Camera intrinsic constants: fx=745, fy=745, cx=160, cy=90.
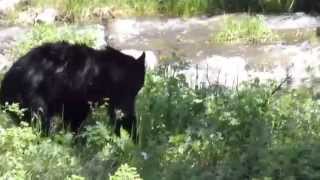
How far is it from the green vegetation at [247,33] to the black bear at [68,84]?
537 centimetres

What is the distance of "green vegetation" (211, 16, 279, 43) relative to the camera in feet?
37.6

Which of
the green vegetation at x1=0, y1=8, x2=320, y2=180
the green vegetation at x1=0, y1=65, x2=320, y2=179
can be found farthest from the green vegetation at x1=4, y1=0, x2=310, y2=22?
the green vegetation at x1=0, y1=65, x2=320, y2=179

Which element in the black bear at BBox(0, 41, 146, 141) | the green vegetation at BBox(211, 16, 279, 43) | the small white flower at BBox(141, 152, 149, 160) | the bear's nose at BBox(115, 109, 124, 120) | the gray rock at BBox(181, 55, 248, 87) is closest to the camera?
the small white flower at BBox(141, 152, 149, 160)

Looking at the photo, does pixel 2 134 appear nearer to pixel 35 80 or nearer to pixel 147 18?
pixel 35 80

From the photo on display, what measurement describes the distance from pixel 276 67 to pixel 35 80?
4.95 m

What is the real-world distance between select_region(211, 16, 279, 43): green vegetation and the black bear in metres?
5.37

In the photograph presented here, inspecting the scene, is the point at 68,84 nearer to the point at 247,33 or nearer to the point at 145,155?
the point at 145,155

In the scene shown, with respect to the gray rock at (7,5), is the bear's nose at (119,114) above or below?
below

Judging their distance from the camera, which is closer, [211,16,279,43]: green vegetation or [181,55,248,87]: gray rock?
[181,55,248,87]: gray rock

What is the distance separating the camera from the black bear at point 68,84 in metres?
5.88

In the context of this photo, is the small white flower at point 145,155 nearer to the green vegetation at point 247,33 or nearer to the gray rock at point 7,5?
the green vegetation at point 247,33

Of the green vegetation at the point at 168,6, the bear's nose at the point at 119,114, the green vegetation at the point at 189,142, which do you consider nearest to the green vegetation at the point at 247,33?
the green vegetation at the point at 168,6

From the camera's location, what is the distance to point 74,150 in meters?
5.52

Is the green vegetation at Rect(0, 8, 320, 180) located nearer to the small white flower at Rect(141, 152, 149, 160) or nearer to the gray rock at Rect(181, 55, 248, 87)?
the small white flower at Rect(141, 152, 149, 160)
